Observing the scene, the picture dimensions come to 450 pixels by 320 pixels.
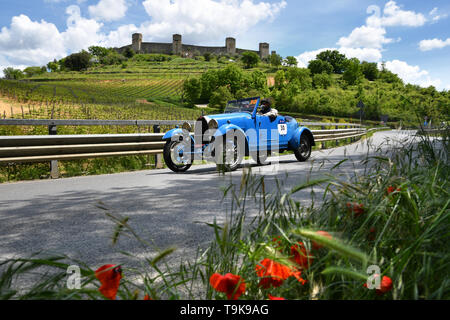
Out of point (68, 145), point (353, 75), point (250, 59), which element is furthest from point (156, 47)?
point (68, 145)

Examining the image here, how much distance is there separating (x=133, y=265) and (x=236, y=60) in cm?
19120

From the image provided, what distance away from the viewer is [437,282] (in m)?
1.39

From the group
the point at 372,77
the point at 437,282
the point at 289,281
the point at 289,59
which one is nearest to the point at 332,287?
the point at 289,281

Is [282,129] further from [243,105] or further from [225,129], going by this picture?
[225,129]

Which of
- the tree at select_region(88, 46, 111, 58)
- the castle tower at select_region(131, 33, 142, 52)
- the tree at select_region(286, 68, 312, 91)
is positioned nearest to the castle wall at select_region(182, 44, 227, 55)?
the castle tower at select_region(131, 33, 142, 52)

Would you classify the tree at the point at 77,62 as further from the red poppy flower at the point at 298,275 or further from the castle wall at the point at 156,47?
the red poppy flower at the point at 298,275

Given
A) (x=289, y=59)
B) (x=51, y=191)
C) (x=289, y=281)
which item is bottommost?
(x=51, y=191)

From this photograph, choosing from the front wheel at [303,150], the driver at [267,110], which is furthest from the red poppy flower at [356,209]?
the front wheel at [303,150]

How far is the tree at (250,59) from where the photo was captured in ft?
539

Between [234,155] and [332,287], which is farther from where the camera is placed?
[234,155]

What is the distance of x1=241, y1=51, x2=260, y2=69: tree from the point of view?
164375 mm

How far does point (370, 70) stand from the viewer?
151375mm
